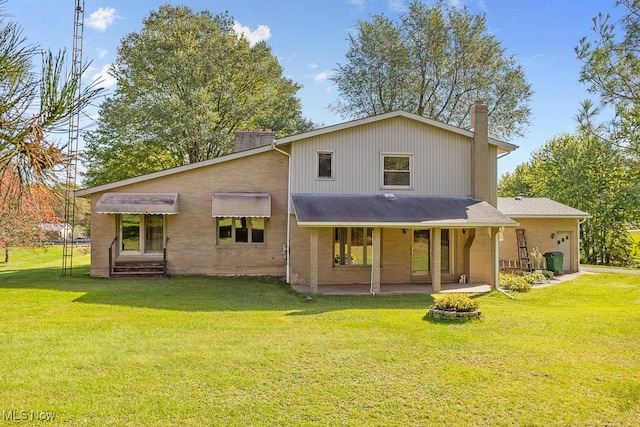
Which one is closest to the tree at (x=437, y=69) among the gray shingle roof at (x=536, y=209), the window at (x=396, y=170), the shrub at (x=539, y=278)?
the gray shingle roof at (x=536, y=209)

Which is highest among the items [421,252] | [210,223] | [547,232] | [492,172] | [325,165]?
[325,165]

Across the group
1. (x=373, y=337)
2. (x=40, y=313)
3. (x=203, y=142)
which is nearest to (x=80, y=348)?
(x=40, y=313)

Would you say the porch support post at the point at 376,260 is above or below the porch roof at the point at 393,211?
below

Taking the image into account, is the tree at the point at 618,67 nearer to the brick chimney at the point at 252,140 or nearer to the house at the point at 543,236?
the house at the point at 543,236

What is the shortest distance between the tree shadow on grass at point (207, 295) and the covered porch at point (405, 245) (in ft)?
4.61

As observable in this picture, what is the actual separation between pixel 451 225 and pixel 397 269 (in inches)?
140

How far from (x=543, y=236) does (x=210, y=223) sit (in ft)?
57.0

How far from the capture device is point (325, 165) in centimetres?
1684

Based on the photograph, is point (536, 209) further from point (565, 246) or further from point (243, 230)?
point (243, 230)

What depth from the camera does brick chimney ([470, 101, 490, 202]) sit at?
16922 millimetres

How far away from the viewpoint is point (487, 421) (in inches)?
205

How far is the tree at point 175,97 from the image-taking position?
28.1 metres

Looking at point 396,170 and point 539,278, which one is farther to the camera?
point 539,278

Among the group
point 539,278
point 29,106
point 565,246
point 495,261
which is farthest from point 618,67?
point 565,246
